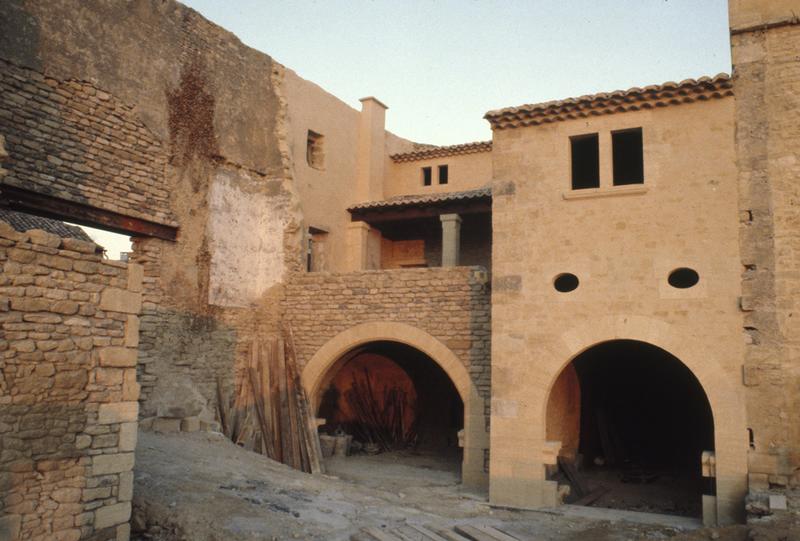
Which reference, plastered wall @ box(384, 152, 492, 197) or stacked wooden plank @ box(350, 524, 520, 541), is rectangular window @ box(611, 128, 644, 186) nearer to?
plastered wall @ box(384, 152, 492, 197)

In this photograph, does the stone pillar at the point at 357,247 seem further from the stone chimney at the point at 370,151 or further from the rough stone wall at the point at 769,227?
the rough stone wall at the point at 769,227

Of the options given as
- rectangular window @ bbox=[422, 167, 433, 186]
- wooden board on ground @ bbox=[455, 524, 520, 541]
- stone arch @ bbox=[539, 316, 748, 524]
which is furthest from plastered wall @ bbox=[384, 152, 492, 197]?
wooden board on ground @ bbox=[455, 524, 520, 541]

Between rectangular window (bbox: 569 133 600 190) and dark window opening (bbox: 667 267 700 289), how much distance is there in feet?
9.13

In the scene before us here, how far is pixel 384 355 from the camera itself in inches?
727

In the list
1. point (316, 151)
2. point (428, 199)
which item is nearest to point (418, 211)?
point (428, 199)

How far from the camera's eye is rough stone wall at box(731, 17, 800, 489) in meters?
9.66

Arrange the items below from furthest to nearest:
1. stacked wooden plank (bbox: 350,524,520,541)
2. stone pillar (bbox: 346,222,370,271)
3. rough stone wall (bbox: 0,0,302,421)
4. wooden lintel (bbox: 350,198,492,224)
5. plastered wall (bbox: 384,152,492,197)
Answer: plastered wall (bbox: 384,152,492,197) < stone pillar (bbox: 346,222,370,271) < wooden lintel (bbox: 350,198,492,224) < rough stone wall (bbox: 0,0,302,421) < stacked wooden plank (bbox: 350,524,520,541)

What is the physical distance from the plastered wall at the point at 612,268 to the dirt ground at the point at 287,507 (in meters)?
0.96

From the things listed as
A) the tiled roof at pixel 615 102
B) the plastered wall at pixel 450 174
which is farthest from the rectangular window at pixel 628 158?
the plastered wall at pixel 450 174

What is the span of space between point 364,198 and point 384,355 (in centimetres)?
442

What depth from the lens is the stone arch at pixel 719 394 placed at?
9.77m

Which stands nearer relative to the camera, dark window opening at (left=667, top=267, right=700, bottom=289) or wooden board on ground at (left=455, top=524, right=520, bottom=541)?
wooden board on ground at (left=455, top=524, right=520, bottom=541)

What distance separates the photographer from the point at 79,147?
1190cm

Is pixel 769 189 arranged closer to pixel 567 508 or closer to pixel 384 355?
pixel 567 508
